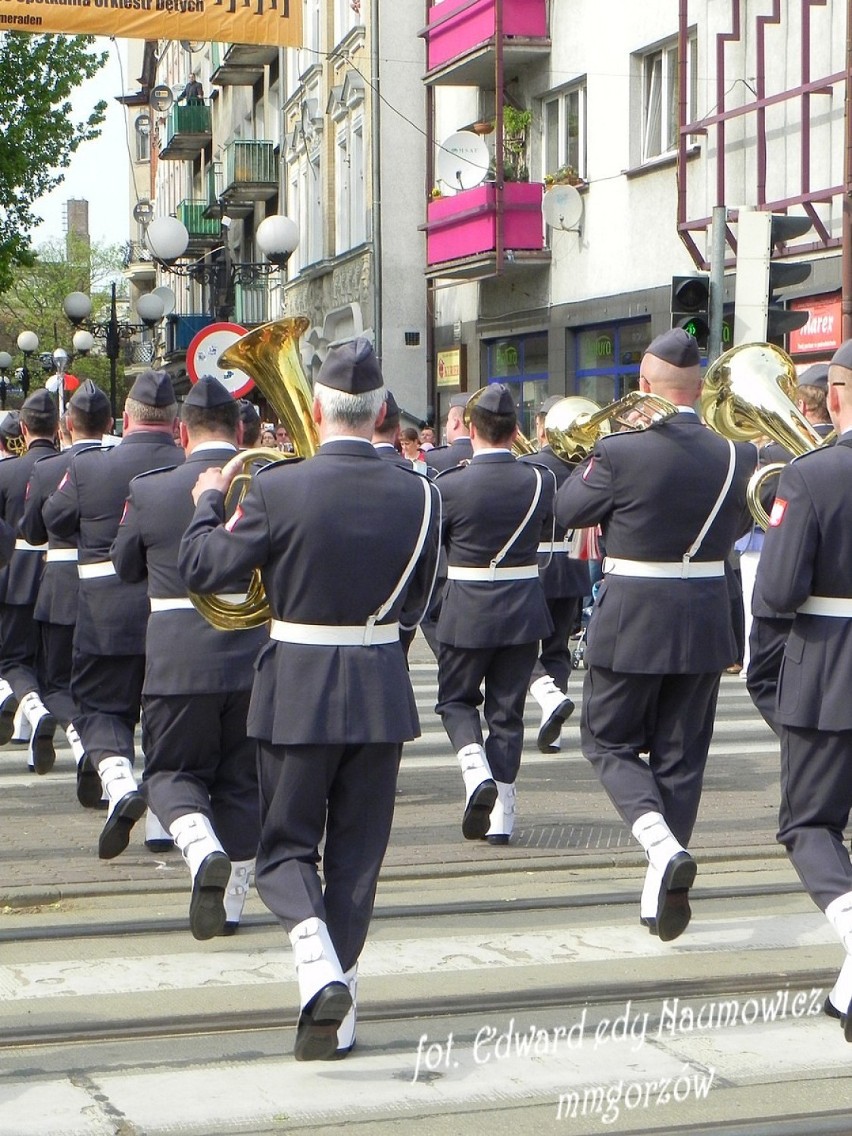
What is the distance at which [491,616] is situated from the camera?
28.4 feet

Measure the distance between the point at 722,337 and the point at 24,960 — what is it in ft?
26.0

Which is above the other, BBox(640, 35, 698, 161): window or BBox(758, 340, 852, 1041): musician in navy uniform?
BBox(640, 35, 698, 161): window

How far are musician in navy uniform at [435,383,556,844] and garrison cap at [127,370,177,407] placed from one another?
1.47m

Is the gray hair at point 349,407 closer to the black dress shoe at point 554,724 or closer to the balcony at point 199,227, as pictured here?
the black dress shoe at point 554,724

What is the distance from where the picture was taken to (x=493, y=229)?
25.0 metres

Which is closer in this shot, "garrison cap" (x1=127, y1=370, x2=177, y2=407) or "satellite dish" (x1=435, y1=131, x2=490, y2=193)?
"garrison cap" (x1=127, y1=370, x2=177, y2=407)

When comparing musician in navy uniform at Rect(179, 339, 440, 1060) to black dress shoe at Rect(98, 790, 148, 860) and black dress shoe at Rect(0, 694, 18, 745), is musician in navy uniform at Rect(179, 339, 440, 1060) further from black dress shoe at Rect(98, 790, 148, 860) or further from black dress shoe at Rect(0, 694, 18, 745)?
black dress shoe at Rect(0, 694, 18, 745)

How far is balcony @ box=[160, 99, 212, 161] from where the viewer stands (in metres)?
53.7

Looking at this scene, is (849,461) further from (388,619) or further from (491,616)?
(491,616)

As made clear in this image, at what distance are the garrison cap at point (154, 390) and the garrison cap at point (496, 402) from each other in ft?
4.79

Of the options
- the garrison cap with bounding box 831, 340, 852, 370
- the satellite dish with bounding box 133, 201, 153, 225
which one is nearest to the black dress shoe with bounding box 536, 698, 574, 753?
the garrison cap with bounding box 831, 340, 852, 370

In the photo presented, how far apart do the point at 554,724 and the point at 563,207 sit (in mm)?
13616

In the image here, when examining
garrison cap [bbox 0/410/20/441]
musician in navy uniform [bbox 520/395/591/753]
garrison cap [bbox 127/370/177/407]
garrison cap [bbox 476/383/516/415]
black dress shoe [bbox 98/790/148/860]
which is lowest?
black dress shoe [bbox 98/790/148/860]

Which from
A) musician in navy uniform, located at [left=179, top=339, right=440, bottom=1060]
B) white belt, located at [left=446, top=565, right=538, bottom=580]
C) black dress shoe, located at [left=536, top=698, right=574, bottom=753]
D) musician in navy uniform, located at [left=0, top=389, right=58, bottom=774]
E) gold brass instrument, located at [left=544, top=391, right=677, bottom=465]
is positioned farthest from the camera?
black dress shoe, located at [left=536, top=698, right=574, bottom=753]
